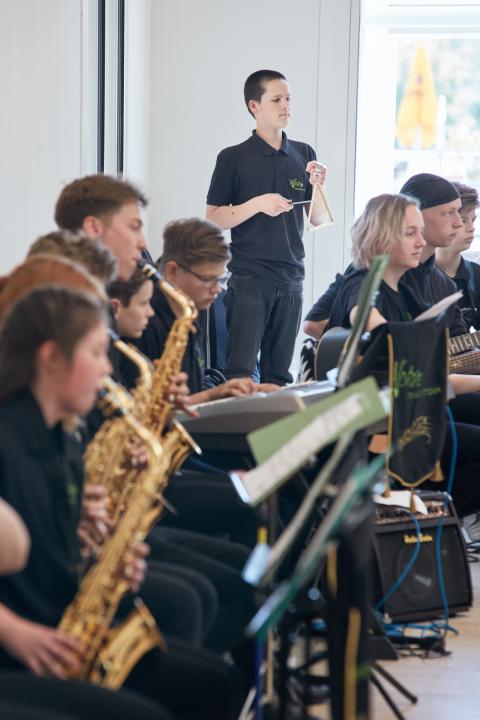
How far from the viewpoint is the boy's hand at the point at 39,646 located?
1527 mm

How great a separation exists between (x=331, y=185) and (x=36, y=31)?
256cm

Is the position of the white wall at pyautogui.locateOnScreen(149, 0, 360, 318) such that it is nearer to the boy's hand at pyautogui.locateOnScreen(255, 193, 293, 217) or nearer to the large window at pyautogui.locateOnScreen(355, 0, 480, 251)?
the large window at pyautogui.locateOnScreen(355, 0, 480, 251)

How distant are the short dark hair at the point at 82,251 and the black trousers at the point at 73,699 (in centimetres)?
83

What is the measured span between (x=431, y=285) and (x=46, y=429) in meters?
2.55

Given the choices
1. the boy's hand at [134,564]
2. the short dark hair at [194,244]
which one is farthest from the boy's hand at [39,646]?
the short dark hair at [194,244]

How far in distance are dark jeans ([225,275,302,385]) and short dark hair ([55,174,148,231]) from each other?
218cm

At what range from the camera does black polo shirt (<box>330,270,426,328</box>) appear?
3502 mm

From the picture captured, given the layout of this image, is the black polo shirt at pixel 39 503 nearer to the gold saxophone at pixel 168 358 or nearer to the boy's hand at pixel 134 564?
the boy's hand at pixel 134 564

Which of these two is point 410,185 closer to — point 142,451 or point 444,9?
point 142,451

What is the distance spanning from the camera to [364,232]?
143 inches

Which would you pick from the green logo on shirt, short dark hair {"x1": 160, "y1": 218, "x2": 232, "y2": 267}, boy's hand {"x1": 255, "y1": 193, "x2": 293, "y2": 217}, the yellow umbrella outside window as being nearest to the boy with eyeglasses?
short dark hair {"x1": 160, "y1": 218, "x2": 232, "y2": 267}

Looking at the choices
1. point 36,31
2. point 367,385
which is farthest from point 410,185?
point 367,385

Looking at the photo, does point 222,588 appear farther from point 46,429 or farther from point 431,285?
point 431,285

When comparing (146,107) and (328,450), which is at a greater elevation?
(146,107)
